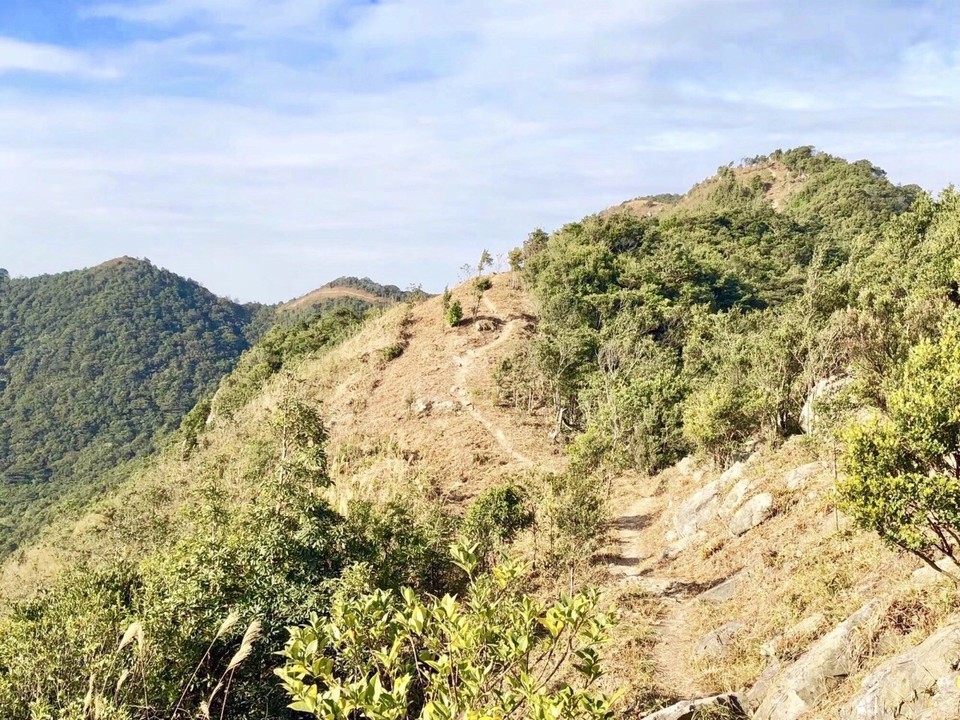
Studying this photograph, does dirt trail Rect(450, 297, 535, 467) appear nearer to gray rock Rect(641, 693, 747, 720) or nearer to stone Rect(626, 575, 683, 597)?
stone Rect(626, 575, 683, 597)

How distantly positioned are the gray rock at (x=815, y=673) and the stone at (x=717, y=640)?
6.77 ft

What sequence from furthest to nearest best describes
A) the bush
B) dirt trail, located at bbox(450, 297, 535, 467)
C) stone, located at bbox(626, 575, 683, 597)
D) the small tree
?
the bush, dirt trail, located at bbox(450, 297, 535, 467), stone, located at bbox(626, 575, 683, 597), the small tree

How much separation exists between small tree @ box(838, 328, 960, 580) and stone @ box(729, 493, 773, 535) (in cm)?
746

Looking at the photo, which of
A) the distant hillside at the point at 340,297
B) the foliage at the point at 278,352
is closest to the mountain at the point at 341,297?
the distant hillside at the point at 340,297

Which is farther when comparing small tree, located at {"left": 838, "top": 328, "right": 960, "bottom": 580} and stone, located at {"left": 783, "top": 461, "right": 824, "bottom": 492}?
stone, located at {"left": 783, "top": 461, "right": 824, "bottom": 492}

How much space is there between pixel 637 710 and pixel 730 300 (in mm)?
39741

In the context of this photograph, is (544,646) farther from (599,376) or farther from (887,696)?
(599,376)

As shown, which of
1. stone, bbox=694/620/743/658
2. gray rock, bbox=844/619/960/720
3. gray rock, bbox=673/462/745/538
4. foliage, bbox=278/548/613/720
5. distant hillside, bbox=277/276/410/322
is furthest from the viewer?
distant hillside, bbox=277/276/410/322

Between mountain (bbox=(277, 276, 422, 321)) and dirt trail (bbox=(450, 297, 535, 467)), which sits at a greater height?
mountain (bbox=(277, 276, 422, 321))

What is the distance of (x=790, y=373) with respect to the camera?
787 inches

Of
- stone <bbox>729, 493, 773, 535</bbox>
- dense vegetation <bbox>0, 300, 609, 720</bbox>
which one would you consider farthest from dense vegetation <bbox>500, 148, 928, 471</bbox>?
dense vegetation <bbox>0, 300, 609, 720</bbox>

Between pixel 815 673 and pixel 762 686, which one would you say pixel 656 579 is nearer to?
pixel 762 686

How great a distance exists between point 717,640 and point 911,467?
5.27 meters

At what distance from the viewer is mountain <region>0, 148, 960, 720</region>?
297 inches
